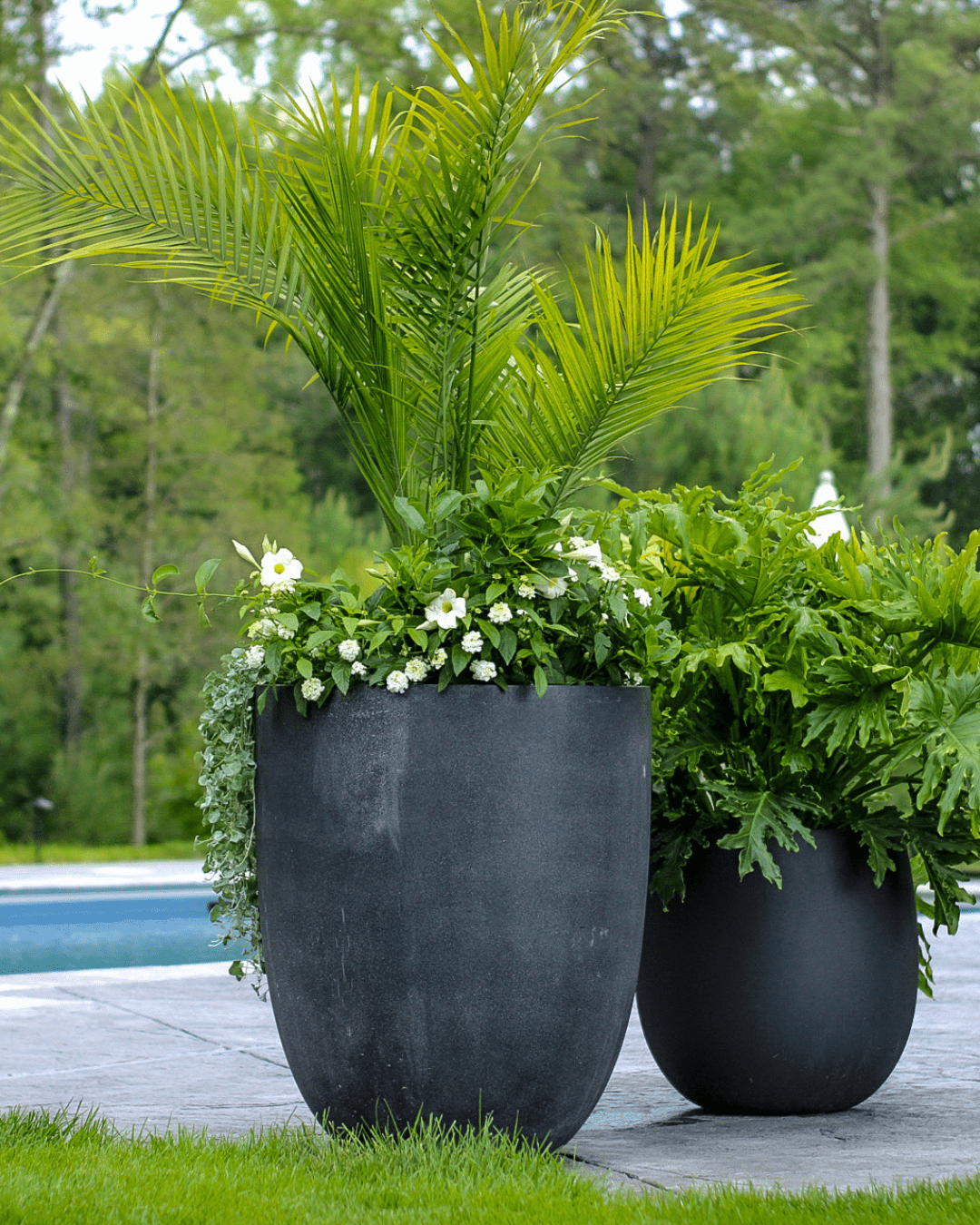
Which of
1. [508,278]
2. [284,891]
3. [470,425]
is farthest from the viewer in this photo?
[508,278]

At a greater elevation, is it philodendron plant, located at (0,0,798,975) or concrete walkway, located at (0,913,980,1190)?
philodendron plant, located at (0,0,798,975)

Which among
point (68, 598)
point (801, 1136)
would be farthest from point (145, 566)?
point (801, 1136)

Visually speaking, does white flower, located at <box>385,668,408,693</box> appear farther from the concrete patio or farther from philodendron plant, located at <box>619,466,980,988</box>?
the concrete patio

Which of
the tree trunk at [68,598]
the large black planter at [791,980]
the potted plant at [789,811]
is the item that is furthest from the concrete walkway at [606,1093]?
the tree trunk at [68,598]

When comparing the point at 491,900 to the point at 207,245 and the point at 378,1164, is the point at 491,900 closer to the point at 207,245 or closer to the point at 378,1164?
the point at 378,1164

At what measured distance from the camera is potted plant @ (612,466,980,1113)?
11.6 feet

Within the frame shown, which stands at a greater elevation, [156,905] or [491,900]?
[491,900]

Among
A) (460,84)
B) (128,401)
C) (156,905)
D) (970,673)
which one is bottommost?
(156,905)

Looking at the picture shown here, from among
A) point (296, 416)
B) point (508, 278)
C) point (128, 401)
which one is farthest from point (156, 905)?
point (296, 416)

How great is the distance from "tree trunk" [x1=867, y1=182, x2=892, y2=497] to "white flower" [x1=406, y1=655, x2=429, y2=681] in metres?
24.1

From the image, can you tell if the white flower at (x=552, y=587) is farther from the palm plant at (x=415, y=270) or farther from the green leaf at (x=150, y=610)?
the green leaf at (x=150, y=610)

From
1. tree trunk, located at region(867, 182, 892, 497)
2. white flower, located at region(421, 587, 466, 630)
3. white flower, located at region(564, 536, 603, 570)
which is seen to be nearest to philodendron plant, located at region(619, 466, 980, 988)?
white flower, located at region(564, 536, 603, 570)

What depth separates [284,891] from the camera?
3180 millimetres

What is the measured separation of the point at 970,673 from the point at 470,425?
4.56ft
